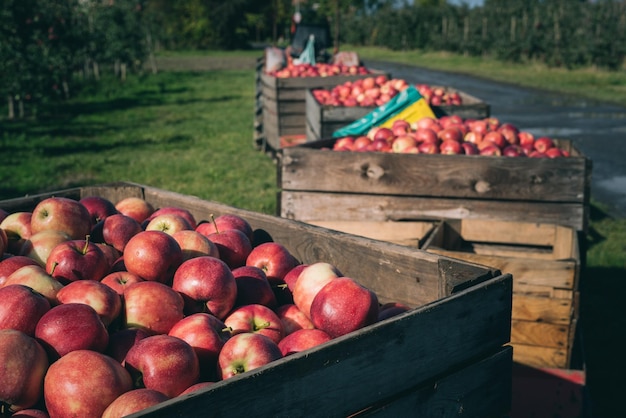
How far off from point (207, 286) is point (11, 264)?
2.22 ft

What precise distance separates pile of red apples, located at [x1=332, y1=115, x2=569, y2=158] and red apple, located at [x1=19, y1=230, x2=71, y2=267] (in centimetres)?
286

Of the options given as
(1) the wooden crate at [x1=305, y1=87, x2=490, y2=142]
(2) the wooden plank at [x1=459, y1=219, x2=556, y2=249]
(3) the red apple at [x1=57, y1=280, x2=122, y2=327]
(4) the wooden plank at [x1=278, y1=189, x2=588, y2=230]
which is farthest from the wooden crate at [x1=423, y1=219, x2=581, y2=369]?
(1) the wooden crate at [x1=305, y1=87, x2=490, y2=142]

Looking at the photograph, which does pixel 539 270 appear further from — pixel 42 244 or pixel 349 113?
pixel 349 113

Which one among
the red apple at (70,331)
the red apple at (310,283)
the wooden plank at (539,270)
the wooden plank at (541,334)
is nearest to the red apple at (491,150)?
the wooden plank at (539,270)

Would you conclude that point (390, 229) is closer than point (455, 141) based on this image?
Yes

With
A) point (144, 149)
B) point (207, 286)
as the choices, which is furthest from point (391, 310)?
point (144, 149)

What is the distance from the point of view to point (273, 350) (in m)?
1.77

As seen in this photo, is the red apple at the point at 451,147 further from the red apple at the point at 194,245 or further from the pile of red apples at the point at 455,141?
the red apple at the point at 194,245

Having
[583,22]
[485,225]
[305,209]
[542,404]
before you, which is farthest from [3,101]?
[583,22]

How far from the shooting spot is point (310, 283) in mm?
2188

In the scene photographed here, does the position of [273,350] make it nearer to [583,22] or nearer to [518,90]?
[518,90]

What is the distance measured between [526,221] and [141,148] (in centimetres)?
798

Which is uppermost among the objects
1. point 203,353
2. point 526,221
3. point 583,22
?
point 583,22

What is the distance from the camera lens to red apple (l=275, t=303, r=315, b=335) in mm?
2123
